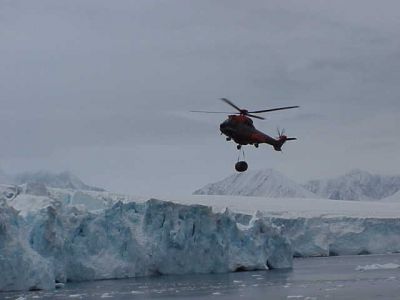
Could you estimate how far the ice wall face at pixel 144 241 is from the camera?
30250 mm

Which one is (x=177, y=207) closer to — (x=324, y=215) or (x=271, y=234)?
(x=271, y=234)

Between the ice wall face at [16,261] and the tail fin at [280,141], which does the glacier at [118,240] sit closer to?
the ice wall face at [16,261]

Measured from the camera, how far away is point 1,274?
2695cm

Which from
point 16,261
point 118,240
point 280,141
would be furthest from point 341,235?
point 280,141

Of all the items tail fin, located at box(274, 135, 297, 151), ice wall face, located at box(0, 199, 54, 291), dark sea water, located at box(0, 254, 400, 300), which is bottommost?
dark sea water, located at box(0, 254, 400, 300)

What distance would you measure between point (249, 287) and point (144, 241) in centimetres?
689

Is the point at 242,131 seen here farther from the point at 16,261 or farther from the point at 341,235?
the point at 341,235

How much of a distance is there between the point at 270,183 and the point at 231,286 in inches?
6549

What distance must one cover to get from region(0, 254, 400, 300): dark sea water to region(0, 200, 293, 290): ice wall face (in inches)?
31.0

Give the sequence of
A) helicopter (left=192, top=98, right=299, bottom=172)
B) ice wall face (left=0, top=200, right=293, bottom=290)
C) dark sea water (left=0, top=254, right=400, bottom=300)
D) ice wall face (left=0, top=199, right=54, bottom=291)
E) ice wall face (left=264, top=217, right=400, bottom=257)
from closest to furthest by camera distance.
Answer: helicopter (left=192, top=98, right=299, bottom=172)
dark sea water (left=0, top=254, right=400, bottom=300)
ice wall face (left=0, top=199, right=54, bottom=291)
ice wall face (left=0, top=200, right=293, bottom=290)
ice wall face (left=264, top=217, right=400, bottom=257)

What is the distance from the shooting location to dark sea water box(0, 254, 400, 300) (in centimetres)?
2484

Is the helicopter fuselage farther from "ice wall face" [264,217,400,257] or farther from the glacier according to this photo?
"ice wall face" [264,217,400,257]

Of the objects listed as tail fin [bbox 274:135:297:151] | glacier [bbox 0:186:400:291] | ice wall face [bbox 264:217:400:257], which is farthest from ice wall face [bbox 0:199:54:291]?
ice wall face [bbox 264:217:400:257]

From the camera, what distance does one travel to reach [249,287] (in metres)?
28.0
